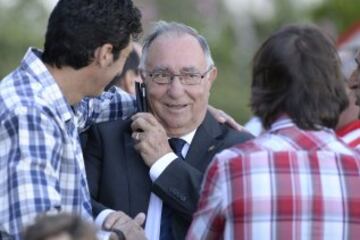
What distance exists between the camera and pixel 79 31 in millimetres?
4453

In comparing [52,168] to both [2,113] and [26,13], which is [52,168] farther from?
[26,13]

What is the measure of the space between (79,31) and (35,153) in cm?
59

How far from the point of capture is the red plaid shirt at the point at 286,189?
396cm

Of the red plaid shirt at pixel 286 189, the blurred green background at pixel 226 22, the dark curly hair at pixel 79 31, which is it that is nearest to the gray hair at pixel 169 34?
the dark curly hair at pixel 79 31

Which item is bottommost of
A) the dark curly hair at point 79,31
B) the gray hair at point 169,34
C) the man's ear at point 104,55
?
the gray hair at point 169,34

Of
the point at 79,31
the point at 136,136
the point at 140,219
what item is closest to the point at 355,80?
the point at 136,136

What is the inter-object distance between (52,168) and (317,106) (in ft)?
3.26

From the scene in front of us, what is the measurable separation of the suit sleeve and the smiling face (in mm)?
303

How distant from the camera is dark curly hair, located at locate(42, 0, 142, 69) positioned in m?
4.45

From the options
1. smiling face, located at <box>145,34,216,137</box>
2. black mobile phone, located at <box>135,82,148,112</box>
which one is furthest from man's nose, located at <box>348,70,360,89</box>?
black mobile phone, located at <box>135,82,148,112</box>

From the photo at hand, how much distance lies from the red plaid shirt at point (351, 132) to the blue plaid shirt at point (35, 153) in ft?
7.33

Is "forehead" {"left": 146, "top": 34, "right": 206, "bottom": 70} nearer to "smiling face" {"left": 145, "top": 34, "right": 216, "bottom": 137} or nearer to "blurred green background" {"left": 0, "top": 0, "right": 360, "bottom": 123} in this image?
"smiling face" {"left": 145, "top": 34, "right": 216, "bottom": 137}

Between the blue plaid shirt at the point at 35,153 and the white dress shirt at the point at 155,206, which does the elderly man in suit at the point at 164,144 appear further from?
the blue plaid shirt at the point at 35,153

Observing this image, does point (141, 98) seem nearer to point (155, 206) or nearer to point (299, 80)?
point (155, 206)
